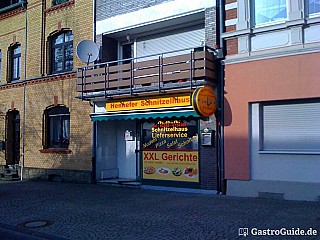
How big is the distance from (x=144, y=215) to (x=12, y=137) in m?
13.0

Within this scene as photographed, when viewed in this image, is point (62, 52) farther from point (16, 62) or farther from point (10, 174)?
point (10, 174)

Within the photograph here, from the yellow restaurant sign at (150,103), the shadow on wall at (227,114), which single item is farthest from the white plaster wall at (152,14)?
the shadow on wall at (227,114)

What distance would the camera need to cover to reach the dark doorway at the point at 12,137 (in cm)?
1980

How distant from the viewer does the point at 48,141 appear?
1780cm

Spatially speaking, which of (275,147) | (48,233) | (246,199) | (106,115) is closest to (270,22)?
(275,147)

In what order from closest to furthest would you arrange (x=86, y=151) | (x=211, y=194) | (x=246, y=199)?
(x=246, y=199), (x=211, y=194), (x=86, y=151)

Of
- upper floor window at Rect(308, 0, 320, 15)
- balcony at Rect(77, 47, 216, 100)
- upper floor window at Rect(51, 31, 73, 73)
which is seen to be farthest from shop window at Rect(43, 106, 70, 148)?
upper floor window at Rect(308, 0, 320, 15)

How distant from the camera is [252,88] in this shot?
38.2ft

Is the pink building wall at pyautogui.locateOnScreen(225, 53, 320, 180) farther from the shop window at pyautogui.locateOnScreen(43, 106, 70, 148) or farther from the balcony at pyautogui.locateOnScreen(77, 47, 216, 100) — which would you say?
the shop window at pyautogui.locateOnScreen(43, 106, 70, 148)

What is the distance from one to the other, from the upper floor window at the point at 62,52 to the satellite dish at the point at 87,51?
2139mm

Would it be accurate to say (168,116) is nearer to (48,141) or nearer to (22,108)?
(48,141)

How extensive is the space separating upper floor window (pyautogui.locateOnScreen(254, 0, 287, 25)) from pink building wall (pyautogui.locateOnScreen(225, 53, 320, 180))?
4.27 ft

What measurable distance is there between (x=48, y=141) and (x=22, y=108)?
7.79 ft

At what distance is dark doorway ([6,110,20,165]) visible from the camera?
19.8 m
